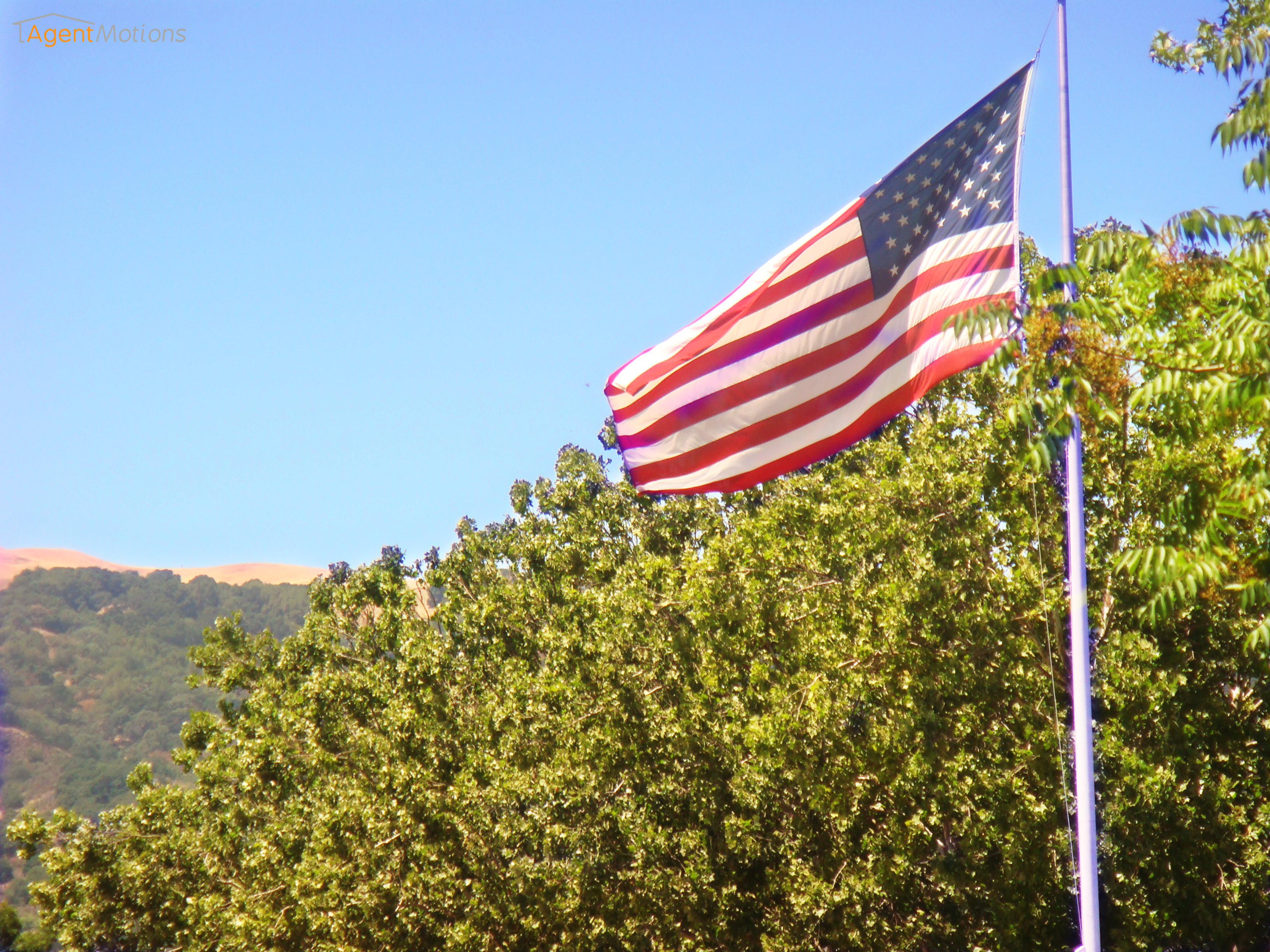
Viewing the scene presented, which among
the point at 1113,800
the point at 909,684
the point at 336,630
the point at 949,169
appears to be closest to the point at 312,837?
the point at 336,630

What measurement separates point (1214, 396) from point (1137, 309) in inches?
62.2

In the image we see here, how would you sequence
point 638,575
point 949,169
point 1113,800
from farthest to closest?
point 638,575, point 1113,800, point 949,169

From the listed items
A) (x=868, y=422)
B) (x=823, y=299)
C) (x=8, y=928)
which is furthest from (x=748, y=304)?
(x=8, y=928)

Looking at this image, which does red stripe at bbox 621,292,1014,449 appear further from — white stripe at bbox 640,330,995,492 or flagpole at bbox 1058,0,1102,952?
flagpole at bbox 1058,0,1102,952

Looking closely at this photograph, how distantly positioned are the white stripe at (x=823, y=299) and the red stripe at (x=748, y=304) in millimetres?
45

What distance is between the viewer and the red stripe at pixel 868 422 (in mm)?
9227

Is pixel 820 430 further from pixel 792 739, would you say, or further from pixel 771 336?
pixel 792 739

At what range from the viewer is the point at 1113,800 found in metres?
15.9

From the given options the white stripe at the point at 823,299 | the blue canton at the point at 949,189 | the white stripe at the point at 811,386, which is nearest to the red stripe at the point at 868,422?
the white stripe at the point at 811,386

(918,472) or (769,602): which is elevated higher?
(918,472)

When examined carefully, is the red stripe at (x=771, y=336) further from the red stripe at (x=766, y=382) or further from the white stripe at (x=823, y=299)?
the red stripe at (x=766, y=382)

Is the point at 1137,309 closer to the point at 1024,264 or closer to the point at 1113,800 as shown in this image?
the point at 1113,800

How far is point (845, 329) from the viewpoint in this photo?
10438 mm

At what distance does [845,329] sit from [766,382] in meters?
0.84
